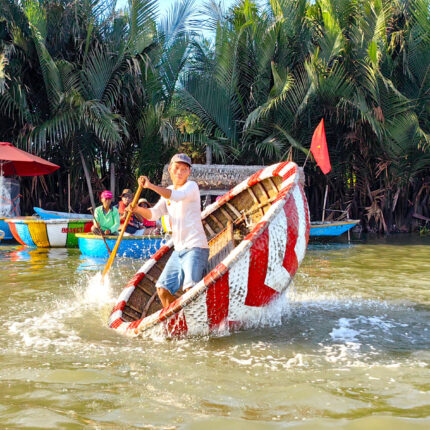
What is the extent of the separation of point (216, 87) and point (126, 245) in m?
7.42

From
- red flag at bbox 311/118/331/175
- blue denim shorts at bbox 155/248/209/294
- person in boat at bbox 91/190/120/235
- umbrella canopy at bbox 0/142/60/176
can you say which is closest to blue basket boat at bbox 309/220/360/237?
red flag at bbox 311/118/331/175

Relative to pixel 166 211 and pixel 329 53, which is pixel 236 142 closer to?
pixel 329 53

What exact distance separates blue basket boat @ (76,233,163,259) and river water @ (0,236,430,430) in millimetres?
2631

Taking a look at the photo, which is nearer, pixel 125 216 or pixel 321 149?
pixel 125 216

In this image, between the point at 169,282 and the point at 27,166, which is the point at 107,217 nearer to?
the point at 27,166

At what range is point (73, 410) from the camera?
10.3 feet

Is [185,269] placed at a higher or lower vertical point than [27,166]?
lower

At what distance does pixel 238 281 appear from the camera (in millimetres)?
4449

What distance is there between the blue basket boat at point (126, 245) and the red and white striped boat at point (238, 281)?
138 inches

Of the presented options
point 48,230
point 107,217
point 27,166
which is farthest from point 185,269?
point 27,166

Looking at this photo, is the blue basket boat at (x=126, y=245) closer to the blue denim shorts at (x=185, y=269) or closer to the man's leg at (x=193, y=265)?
the blue denim shorts at (x=185, y=269)

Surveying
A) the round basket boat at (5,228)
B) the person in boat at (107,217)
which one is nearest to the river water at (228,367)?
the person in boat at (107,217)

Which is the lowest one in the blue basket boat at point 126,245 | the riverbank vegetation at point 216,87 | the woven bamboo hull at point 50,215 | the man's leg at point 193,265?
the blue basket boat at point 126,245

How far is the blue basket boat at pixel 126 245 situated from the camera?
9.36 meters
